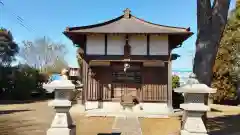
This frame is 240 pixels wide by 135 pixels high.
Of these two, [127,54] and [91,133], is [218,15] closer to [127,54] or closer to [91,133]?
[91,133]

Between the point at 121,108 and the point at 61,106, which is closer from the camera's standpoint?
the point at 61,106

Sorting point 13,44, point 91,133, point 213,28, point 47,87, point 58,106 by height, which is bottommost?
point 91,133

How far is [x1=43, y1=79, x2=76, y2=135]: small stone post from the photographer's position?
251 inches

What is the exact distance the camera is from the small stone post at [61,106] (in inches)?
251

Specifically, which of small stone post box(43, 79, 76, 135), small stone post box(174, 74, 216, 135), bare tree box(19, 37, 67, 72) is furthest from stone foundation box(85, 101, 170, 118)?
bare tree box(19, 37, 67, 72)

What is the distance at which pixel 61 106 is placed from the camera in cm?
639

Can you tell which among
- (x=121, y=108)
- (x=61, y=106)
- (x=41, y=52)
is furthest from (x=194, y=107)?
(x=41, y=52)

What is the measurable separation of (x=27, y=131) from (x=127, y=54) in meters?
7.88

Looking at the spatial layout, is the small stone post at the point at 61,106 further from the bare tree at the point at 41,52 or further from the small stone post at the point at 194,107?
the bare tree at the point at 41,52

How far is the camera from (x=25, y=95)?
2438 centimetres

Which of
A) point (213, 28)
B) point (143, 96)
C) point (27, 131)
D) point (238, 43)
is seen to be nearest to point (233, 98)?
point (238, 43)

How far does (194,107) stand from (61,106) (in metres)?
3.04

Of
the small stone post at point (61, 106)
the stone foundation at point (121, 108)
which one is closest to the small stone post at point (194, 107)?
the small stone post at point (61, 106)

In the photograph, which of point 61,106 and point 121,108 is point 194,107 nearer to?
point 61,106
